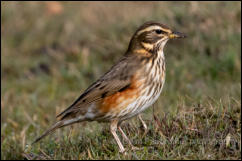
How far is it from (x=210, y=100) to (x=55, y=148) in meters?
2.19

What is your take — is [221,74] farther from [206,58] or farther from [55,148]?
[55,148]

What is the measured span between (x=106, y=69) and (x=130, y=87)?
5.51 metres

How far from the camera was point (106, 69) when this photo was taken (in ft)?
39.4

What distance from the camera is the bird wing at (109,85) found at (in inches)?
261

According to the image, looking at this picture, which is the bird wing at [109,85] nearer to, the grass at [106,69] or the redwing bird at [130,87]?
the redwing bird at [130,87]

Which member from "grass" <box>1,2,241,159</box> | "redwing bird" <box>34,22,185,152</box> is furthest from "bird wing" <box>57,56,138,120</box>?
"grass" <box>1,2,241,159</box>

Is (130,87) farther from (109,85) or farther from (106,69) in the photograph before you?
(106,69)

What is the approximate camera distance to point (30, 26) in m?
15.7

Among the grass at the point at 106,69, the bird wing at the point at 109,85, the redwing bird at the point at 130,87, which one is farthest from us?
the bird wing at the point at 109,85

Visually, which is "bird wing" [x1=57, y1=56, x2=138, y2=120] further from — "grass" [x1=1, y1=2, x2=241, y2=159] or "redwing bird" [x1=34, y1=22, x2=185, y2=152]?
"grass" [x1=1, y1=2, x2=241, y2=159]

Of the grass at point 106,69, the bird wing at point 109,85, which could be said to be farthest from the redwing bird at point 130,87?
the grass at point 106,69

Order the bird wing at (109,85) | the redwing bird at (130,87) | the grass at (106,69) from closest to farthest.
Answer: the grass at (106,69) → the redwing bird at (130,87) → the bird wing at (109,85)

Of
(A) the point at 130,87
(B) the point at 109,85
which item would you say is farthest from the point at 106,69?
(A) the point at 130,87

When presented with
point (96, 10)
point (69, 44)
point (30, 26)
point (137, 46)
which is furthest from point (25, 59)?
point (137, 46)
